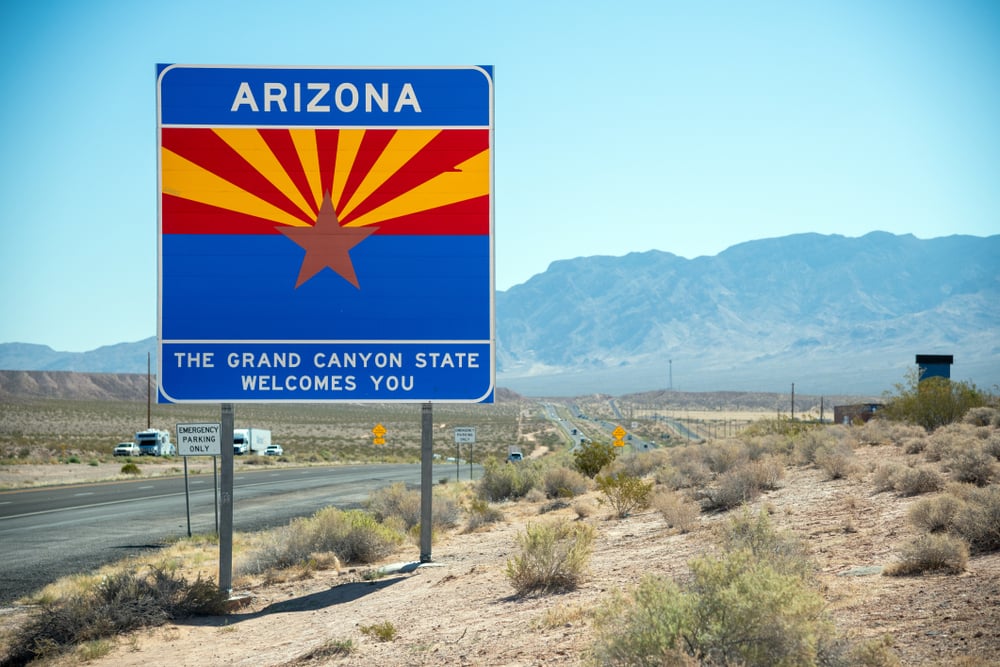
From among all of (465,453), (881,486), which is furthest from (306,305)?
(465,453)

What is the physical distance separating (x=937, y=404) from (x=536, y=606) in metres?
26.9

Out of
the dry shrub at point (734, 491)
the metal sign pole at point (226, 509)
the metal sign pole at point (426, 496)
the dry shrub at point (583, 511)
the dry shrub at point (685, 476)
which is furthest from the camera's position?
the dry shrub at point (685, 476)

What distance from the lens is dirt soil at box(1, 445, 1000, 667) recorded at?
751 centimetres

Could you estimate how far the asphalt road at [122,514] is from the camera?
18672mm

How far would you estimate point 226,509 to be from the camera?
43.3 feet

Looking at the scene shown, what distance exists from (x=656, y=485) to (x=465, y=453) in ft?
173

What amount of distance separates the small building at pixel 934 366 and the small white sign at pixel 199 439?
37.1 metres

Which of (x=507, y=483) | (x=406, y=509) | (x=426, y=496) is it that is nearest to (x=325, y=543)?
(x=426, y=496)

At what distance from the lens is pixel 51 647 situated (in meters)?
10.1

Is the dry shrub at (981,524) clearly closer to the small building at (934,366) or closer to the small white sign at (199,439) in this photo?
the small white sign at (199,439)

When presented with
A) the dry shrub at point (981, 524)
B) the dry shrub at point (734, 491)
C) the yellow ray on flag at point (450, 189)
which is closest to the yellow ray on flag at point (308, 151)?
the yellow ray on flag at point (450, 189)

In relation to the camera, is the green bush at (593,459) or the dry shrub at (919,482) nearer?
the dry shrub at (919,482)

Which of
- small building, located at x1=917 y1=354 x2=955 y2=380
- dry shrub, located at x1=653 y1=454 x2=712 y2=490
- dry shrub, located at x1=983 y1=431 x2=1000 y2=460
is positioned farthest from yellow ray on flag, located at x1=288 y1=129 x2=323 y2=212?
small building, located at x1=917 y1=354 x2=955 y2=380

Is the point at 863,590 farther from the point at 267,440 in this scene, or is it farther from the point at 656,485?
the point at 267,440
